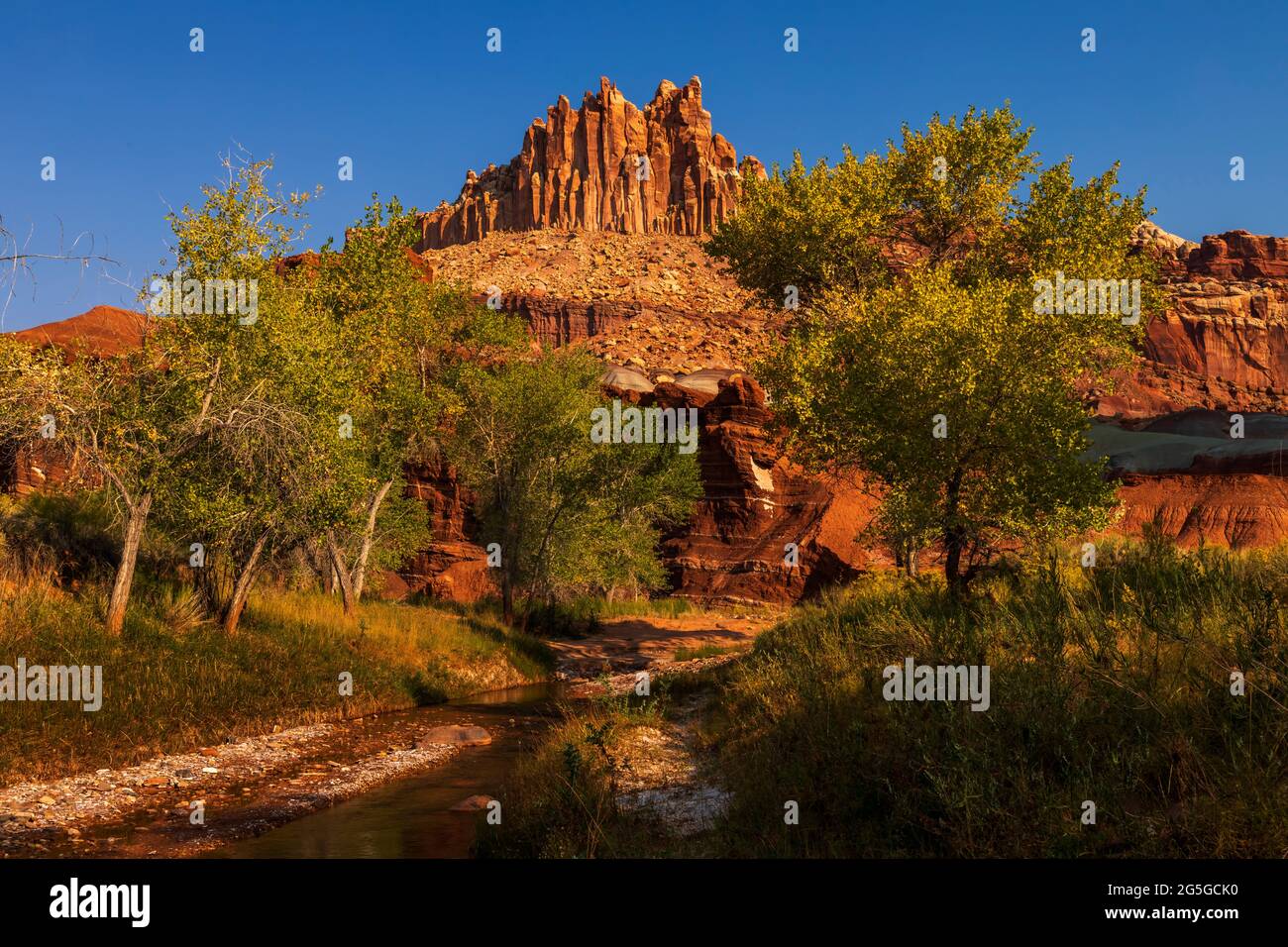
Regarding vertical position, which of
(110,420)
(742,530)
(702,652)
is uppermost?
(110,420)

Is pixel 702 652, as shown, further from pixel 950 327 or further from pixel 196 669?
pixel 196 669

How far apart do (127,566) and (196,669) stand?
8.54 ft

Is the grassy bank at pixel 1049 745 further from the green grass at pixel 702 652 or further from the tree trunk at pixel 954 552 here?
the green grass at pixel 702 652

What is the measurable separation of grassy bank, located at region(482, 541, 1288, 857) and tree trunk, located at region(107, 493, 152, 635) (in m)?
10.4

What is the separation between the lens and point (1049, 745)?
362 inches

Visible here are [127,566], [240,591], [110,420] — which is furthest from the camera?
[240,591]

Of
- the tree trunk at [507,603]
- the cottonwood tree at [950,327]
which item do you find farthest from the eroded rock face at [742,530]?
the cottonwood tree at [950,327]

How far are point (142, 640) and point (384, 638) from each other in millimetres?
8269

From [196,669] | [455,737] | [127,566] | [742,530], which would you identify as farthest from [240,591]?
[742,530]

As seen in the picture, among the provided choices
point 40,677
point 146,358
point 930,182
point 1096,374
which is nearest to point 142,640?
point 40,677

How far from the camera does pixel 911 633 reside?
14031 millimetres

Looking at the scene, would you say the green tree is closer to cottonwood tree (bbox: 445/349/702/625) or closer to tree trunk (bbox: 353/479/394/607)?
tree trunk (bbox: 353/479/394/607)
